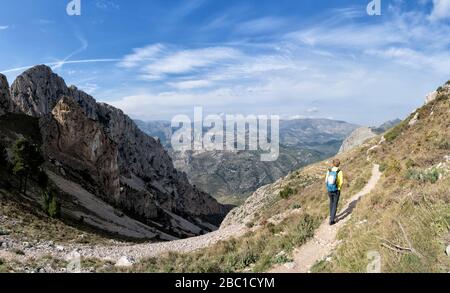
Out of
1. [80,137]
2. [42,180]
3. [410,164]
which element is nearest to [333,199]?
[410,164]

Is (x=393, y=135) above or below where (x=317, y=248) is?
above

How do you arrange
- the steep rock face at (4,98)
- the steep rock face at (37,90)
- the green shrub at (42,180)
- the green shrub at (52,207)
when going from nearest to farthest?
the green shrub at (52,207)
the green shrub at (42,180)
the steep rock face at (4,98)
the steep rock face at (37,90)

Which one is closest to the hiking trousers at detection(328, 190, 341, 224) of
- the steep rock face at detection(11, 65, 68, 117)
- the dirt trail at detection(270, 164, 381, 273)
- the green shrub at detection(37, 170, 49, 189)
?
the dirt trail at detection(270, 164, 381, 273)

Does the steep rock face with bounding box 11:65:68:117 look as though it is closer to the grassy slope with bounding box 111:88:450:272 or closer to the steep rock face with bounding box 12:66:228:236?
the steep rock face with bounding box 12:66:228:236

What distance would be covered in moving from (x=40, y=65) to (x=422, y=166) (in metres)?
167

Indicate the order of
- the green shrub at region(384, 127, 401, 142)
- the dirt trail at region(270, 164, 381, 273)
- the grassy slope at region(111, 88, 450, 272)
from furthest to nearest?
the green shrub at region(384, 127, 401, 142)
the dirt trail at region(270, 164, 381, 273)
the grassy slope at region(111, 88, 450, 272)

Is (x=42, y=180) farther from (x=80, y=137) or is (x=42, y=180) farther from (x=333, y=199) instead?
(x=333, y=199)

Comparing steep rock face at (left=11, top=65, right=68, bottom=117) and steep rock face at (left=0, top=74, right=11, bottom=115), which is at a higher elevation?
steep rock face at (left=11, top=65, right=68, bottom=117)

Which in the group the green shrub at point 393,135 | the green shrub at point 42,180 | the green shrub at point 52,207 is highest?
the green shrub at point 393,135

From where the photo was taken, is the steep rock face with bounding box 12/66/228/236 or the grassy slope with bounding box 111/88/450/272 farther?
the steep rock face with bounding box 12/66/228/236

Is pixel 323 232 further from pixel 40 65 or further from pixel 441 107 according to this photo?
pixel 40 65

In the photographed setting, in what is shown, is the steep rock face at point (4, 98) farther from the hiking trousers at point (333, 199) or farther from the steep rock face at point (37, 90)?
the hiking trousers at point (333, 199)

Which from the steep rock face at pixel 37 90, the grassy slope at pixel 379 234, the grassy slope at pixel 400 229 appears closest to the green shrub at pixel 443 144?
the grassy slope at pixel 379 234
